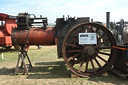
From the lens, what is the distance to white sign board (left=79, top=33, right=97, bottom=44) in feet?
16.5

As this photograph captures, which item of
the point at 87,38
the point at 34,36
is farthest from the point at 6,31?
the point at 87,38

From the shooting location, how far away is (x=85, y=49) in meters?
5.04

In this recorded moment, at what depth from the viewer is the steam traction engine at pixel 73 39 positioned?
502cm

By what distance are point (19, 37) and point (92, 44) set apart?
3.00 meters

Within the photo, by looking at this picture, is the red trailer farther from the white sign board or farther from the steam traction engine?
the white sign board

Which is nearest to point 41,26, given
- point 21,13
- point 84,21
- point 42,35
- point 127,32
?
point 42,35

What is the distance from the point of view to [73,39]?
5.18 metres

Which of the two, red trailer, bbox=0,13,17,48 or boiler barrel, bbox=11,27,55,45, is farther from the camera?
red trailer, bbox=0,13,17,48

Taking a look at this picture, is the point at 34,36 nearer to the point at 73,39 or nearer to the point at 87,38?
the point at 73,39

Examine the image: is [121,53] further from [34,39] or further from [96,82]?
[34,39]

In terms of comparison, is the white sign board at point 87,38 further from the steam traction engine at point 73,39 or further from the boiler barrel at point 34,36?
the boiler barrel at point 34,36

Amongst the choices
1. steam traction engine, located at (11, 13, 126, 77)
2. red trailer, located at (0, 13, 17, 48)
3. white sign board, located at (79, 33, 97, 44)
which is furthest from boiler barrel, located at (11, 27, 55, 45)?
red trailer, located at (0, 13, 17, 48)

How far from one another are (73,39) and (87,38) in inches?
20.6

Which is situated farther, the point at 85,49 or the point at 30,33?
the point at 30,33
